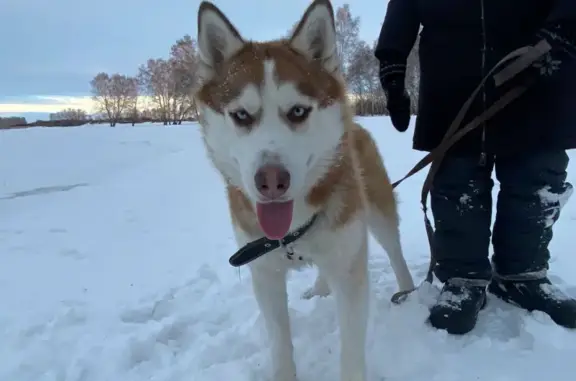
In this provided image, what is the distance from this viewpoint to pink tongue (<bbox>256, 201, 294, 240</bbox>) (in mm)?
1917

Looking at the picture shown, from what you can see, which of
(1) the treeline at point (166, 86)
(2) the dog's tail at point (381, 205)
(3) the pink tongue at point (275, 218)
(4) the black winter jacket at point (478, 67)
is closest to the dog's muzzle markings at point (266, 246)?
(3) the pink tongue at point (275, 218)

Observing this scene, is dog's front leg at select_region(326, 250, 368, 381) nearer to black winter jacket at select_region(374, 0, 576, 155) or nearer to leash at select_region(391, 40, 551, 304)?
leash at select_region(391, 40, 551, 304)

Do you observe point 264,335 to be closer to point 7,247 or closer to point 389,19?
point 389,19

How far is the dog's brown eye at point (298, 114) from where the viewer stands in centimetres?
195

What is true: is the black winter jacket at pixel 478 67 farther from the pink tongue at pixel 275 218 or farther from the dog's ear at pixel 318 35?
the pink tongue at pixel 275 218

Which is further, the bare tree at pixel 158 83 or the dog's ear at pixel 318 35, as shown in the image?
the bare tree at pixel 158 83

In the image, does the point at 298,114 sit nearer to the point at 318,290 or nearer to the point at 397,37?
the point at 397,37

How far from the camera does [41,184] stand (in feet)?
28.2

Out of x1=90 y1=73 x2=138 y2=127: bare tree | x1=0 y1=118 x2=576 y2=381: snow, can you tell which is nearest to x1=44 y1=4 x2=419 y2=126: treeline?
x1=90 y1=73 x2=138 y2=127: bare tree

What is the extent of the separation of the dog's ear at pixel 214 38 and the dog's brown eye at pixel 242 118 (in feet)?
1.08

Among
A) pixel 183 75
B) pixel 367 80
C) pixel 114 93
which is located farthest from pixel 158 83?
pixel 183 75

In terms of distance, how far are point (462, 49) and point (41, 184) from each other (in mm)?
8064

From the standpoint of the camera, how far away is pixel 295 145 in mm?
1885

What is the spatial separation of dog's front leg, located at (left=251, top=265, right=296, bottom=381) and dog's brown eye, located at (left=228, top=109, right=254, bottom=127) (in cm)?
67
